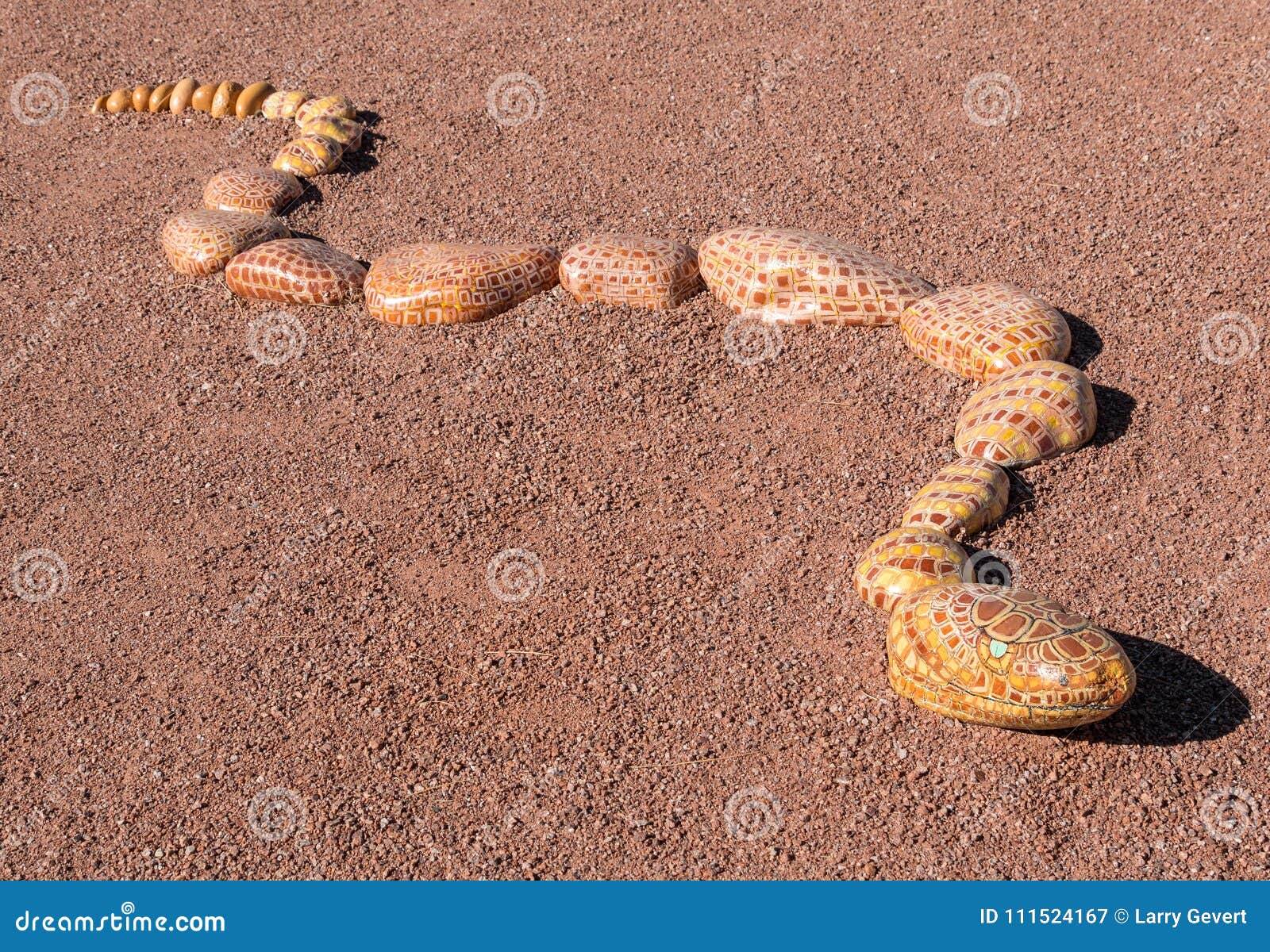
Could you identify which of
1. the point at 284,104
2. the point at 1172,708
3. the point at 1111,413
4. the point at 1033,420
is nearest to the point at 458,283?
the point at 1033,420

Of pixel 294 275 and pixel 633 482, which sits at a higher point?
pixel 294 275

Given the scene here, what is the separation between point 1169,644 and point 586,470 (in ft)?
9.89

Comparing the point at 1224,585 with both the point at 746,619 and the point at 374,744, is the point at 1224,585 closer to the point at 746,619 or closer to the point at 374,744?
the point at 746,619

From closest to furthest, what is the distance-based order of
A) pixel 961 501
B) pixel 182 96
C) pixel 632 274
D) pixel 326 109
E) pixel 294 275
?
pixel 961 501, pixel 632 274, pixel 294 275, pixel 326 109, pixel 182 96

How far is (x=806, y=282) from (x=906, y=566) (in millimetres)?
2258

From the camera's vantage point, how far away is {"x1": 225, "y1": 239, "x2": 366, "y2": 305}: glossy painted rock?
8.10 m

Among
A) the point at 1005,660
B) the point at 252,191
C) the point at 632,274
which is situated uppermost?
the point at 632,274

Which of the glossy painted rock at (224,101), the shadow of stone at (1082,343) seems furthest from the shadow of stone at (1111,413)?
the glossy painted rock at (224,101)

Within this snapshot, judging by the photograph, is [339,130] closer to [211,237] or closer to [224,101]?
[224,101]

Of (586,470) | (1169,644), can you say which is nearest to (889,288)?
(586,470)

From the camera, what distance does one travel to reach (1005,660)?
5.05 metres

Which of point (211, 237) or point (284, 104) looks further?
point (284, 104)

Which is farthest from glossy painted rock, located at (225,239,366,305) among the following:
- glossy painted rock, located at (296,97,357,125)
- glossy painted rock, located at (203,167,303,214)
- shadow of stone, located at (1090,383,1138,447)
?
shadow of stone, located at (1090,383,1138,447)

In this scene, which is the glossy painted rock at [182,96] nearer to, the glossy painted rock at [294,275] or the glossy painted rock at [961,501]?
the glossy painted rock at [294,275]
